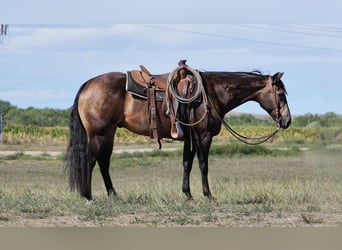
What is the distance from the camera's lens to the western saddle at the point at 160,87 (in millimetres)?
8453

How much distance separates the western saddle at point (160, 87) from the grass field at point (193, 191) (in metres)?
0.64

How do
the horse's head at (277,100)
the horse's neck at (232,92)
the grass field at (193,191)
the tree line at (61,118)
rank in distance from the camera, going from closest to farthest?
the grass field at (193,191)
the horse's head at (277,100)
the horse's neck at (232,92)
the tree line at (61,118)

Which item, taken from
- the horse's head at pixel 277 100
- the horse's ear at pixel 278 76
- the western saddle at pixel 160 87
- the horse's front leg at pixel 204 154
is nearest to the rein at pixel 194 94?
the western saddle at pixel 160 87

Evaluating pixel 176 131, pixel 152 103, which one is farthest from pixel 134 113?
pixel 176 131

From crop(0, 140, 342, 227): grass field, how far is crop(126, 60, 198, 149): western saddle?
637 millimetres

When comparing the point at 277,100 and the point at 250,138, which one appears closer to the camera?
the point at 277,100

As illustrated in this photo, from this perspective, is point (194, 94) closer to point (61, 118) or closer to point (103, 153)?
point (103, 153)

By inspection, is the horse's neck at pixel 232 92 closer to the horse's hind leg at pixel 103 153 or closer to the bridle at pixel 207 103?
the bridle at pixel 207 103

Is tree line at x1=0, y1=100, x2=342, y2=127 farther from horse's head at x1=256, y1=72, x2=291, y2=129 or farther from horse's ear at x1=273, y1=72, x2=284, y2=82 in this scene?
horse's ear at x1=273, y1=72, x2=284, y2=82

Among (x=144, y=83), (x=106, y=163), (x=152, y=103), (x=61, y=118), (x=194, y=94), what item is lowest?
(x=106, y=163)

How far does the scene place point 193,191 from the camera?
8711 mm

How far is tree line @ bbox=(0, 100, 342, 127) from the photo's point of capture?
28.8 feet

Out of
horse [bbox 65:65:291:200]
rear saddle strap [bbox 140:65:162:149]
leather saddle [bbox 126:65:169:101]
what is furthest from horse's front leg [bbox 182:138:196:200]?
leather saddle [bbox 126:65:169:101]

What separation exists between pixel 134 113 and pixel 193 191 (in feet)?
3.56
